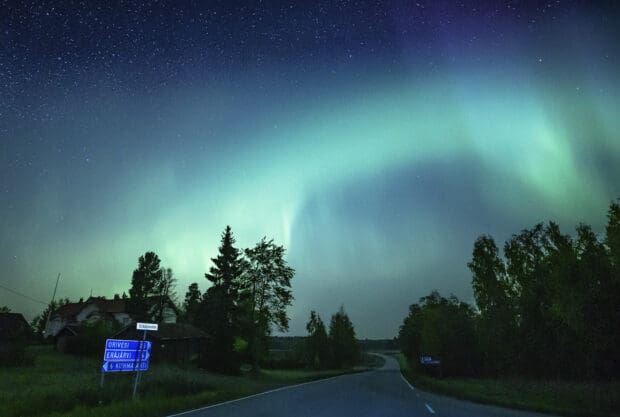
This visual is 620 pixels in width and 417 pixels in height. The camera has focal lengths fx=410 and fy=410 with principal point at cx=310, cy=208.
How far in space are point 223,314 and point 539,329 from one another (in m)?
36.9

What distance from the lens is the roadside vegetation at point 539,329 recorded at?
25203mm

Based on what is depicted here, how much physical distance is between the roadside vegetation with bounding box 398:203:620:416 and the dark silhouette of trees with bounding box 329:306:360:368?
23509 mm

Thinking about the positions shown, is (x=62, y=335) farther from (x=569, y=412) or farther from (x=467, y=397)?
(x=569, y=412)

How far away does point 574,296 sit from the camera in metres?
25.5

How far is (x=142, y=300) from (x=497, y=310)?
57.2 m

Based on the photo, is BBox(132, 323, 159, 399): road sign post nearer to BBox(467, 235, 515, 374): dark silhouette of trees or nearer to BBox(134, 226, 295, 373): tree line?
BBox(134, 226, 295, 373): tree line

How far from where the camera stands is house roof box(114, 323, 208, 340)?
167 feet

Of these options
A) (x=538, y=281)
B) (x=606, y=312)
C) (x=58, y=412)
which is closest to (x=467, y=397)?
(x=606, y=312)

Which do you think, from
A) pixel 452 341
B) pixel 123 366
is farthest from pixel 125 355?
pixel 452 341

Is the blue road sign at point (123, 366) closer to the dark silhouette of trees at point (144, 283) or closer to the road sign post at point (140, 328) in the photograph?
the road sign post at point (140, 328)

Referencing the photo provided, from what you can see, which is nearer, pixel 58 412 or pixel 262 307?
pixel 58 412

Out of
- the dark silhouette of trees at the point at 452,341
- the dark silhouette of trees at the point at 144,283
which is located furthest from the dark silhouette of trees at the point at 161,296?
the dark silhouette of trees at the point at 452,341

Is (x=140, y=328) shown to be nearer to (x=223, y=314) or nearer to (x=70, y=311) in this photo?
(x=223, y=314)

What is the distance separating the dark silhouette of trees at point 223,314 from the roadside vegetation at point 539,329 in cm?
2135
